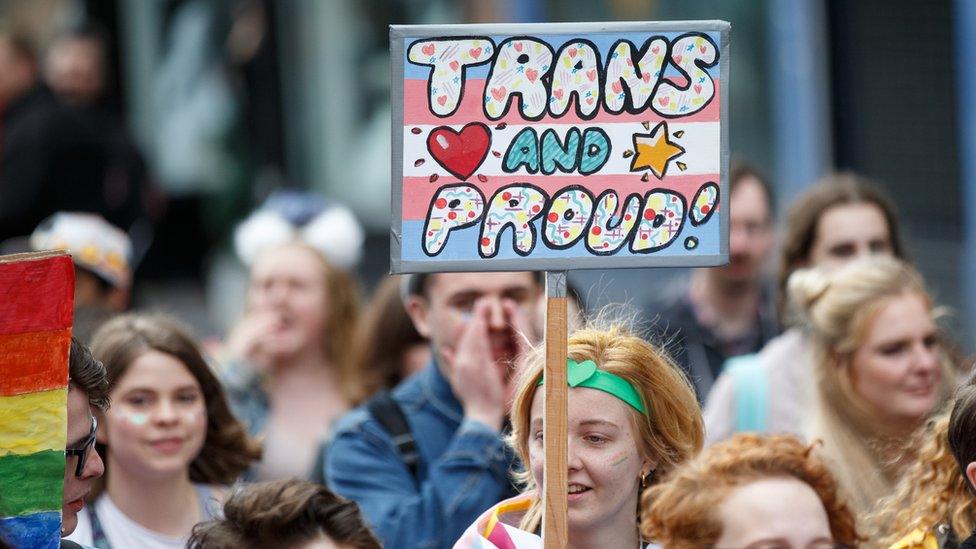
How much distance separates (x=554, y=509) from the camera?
3.72 m

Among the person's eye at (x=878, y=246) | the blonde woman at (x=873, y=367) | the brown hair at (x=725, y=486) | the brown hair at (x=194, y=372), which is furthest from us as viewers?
the person's eye at (x=878, y=246)

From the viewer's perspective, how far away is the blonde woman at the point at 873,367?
5.22m

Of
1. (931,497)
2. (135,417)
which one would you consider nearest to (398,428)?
(135,417)

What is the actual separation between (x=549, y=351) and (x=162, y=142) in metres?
11.9

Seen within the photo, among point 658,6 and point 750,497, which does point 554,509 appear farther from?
point 658,6

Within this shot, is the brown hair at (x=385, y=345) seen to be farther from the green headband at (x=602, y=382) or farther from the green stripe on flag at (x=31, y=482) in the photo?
the green stripe on flag at (x=31, y=482)

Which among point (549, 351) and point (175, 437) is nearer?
point (549, 351)

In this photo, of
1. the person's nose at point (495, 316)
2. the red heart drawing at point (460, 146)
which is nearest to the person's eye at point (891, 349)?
the person's nose at point (495, 316)

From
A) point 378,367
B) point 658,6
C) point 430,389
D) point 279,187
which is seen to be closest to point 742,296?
point 378,367

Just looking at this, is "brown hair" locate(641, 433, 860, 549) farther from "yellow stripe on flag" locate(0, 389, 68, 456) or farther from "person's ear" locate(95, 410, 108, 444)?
"person's ear" locate(95, 410, 108, 444)

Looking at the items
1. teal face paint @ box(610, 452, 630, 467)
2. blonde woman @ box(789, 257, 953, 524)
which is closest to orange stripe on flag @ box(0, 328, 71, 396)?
teal face paint @ box(610, 452, 630, 467)

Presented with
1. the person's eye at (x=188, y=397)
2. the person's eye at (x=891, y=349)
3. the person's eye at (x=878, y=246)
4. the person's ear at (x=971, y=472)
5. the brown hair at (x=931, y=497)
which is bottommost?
the brown hair at (x=931, y=497)

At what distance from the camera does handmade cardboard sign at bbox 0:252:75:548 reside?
11.4ft

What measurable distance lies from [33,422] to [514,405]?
1.16 metres
